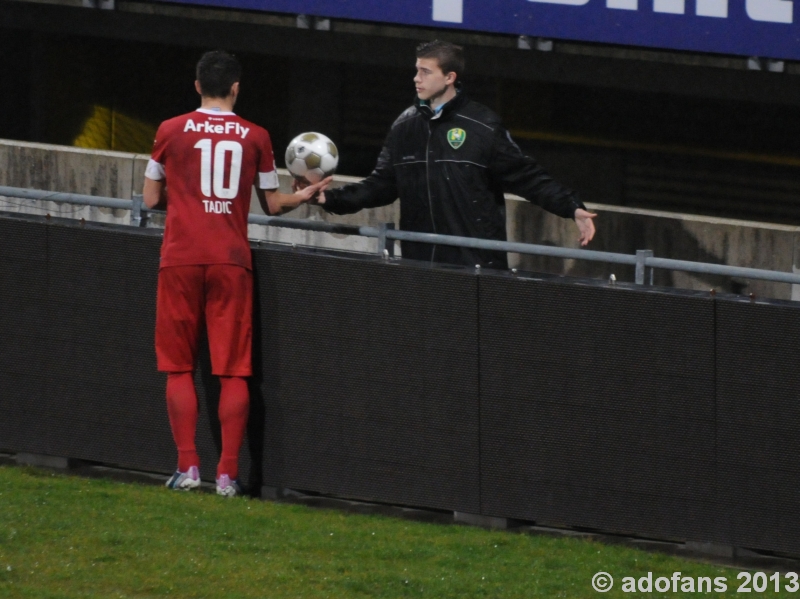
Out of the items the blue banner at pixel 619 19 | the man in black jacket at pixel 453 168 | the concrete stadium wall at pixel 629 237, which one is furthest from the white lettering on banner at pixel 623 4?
the man in black jacket at pixel 453 168

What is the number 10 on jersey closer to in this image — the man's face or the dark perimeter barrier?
the dark perimeter barrier

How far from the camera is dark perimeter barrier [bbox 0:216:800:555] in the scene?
681 centimetres

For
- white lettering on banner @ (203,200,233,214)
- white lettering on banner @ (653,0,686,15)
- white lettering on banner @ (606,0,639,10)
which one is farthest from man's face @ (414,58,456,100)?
white lettering on banner @ (606,0,639,10)

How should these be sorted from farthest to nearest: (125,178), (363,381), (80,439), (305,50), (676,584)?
(305,50) < (125,178) < (80,439) < (363,381) < (676,584)

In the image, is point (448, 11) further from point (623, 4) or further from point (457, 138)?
point (457, 138)

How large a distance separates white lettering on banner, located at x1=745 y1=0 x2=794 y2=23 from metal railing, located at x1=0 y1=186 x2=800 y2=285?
6550 millimetres

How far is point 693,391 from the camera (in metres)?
6.86

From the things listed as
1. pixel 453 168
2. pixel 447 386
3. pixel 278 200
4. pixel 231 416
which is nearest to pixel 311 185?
pixel 278 200

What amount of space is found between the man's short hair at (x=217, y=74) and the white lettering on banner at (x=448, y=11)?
314 inches

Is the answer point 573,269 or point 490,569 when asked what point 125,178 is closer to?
point 573,269

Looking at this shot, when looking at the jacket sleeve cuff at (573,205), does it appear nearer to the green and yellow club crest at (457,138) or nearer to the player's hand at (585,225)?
the player's hand at (585,225)

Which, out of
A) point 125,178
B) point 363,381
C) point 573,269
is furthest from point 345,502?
point 125,178

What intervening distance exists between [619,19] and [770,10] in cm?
144

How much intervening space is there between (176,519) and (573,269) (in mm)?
3370
